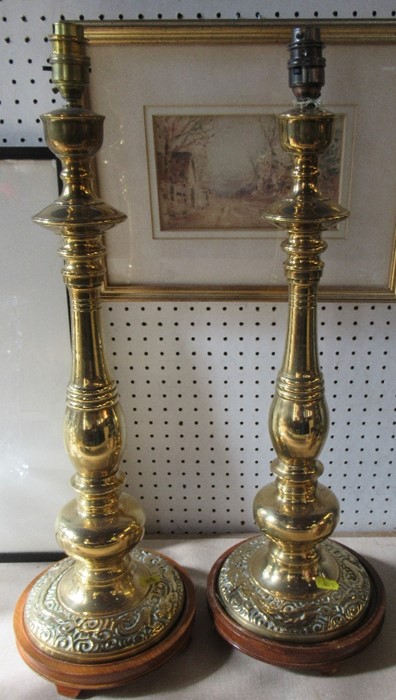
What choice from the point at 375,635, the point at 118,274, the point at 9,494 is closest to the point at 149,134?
the point at 118,274

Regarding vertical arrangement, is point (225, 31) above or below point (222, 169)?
above

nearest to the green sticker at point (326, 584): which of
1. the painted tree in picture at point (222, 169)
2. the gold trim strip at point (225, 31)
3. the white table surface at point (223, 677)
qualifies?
the white table surface at point (223, 677)

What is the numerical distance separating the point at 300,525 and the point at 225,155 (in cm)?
58

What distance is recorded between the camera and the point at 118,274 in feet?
3.38

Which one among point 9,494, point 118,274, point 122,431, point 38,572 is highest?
point 118,274

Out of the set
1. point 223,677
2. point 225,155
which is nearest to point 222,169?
point 225,155

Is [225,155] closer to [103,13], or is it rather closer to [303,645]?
[103,13]

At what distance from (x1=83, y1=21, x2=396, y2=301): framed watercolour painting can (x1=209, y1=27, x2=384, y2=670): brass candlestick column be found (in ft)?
0.57

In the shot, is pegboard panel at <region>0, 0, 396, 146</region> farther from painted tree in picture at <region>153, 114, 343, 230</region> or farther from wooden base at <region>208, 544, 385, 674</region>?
wooden base at <region>208, 544, 385, 674</region>

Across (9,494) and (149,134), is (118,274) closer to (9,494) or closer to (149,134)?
(149,134)

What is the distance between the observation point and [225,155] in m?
0.96

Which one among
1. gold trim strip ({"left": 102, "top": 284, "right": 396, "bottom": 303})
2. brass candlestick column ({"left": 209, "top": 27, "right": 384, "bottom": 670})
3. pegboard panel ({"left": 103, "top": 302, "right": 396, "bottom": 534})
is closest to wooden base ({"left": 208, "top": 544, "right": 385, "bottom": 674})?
brass candlestick column ({"left": 209, "top": 27, "right": 384, "bottom": 670})

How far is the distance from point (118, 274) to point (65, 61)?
1.24 feet

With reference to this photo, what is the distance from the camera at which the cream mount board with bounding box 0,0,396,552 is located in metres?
1.04
